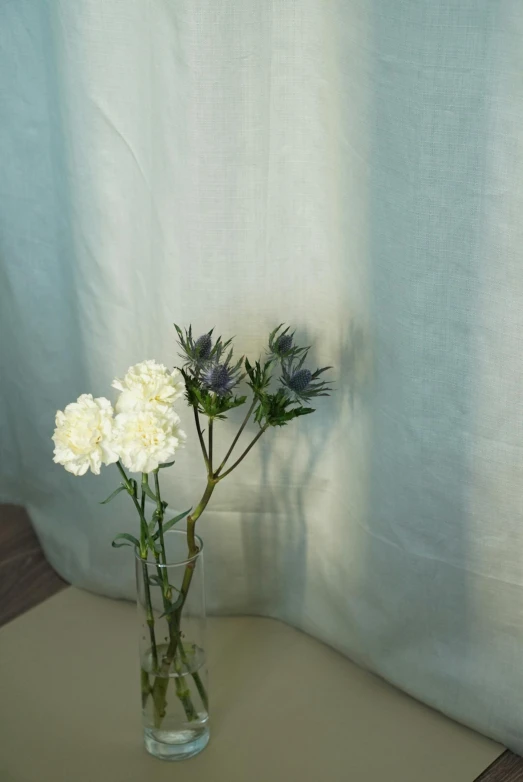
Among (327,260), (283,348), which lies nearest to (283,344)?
(283,348)

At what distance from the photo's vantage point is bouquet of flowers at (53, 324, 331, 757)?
957 millimetres

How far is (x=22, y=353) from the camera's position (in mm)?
1411

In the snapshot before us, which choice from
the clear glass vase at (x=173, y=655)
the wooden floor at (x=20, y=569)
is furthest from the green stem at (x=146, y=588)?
the wooden floor at (x=20, y=569)

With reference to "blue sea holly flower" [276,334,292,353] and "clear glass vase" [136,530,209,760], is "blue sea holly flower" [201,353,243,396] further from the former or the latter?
"clear glass vase" [136,530,209,760]

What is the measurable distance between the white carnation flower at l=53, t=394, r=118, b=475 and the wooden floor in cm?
49

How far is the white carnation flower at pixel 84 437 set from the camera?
37.5 inches

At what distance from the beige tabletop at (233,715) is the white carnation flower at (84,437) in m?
0.37

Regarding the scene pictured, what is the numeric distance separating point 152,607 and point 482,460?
391 mm

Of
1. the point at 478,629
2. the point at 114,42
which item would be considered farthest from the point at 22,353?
the point at 478,629

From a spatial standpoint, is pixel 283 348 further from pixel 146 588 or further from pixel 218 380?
pixel 146 588

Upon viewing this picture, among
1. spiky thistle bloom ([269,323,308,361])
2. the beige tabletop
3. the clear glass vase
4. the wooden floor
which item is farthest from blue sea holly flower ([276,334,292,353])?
the wooden floor

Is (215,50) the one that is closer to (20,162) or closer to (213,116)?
(213,116)

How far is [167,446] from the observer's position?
0.96 m

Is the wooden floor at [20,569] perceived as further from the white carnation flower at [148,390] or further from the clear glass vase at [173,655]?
the white carnation flower at [148,390]
